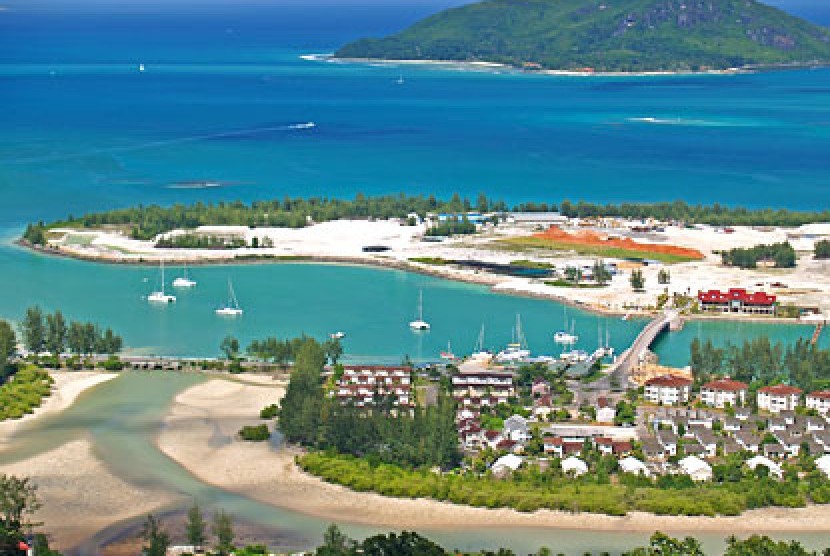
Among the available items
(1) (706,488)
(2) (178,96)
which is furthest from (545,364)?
(2) (178,96)

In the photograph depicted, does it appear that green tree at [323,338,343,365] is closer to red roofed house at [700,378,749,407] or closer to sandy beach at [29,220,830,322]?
red roofed house at [700,378,749,407]

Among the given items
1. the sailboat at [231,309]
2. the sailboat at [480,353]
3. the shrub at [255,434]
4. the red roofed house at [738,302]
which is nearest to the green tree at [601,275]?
the red roofed house at [738,302]

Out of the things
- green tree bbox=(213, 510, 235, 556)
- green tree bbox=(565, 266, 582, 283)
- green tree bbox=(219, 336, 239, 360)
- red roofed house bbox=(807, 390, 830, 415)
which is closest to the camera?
green tree bbox=(213, 510, 235, 556)

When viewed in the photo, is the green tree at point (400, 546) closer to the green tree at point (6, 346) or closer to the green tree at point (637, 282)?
the green tree at point (6, 346)

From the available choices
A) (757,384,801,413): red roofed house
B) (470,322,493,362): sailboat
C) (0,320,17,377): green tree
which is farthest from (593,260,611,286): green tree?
(0,320,17,377): green tree

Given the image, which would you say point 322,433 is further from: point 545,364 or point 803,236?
point 803,236

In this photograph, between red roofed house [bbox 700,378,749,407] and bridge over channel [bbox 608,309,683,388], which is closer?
red roofed house [bbox 700,378,749,407]
